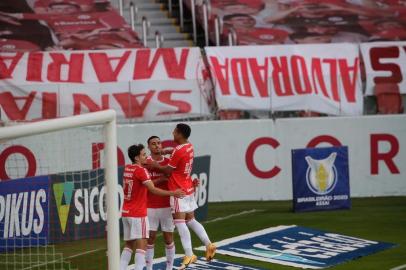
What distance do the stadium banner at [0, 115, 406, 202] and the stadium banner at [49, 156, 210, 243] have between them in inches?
251

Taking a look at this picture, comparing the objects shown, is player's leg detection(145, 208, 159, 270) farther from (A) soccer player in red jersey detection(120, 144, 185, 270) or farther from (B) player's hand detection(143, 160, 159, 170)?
(A) soccer player in red jersey detection(120, 144, 185, 270)

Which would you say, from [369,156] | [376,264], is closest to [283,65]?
[369,156]

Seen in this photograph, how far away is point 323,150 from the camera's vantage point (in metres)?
24.9

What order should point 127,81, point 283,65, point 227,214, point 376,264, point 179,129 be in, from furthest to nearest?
point 283,65 → point 127,81 → point 227,214 → point 376,264 → point 179,129

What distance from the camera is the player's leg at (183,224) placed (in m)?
17.0

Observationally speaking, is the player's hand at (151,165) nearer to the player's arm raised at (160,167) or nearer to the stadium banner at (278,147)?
the player's arm raised at (160,167)

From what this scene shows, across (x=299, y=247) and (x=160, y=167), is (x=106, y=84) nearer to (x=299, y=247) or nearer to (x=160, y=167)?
(x=299, y=247)

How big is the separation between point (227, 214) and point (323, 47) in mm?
6913

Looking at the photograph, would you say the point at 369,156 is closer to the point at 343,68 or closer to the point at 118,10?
the point at 343,68

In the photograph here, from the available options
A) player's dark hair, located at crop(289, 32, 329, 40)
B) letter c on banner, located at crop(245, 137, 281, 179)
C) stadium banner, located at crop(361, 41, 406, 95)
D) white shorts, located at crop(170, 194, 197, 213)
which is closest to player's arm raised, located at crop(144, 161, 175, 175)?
white shorts, located at crop(170, 194, 197, 213)

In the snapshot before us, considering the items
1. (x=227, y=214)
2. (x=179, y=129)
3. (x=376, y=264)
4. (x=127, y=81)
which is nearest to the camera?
(x=179, y=129)

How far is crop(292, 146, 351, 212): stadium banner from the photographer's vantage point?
966 inches

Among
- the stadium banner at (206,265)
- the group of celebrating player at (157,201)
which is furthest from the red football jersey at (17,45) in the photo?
the group of celebrating player at (157,201)

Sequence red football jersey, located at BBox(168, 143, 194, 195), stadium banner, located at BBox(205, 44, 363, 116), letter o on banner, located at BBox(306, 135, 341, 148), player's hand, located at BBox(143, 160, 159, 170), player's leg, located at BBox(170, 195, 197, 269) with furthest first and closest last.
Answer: stadium banner, located at BBox(205, 44, 363, 116)
letter o on banner, located at BBox(306, 135, 341, 148)
red football jersey, located at BBox(168, 143, 194, 195)
player's leg, located at BBox(170, 195, 197, 269)
player's hand, located at BBox(143, 160, 159, 170)
